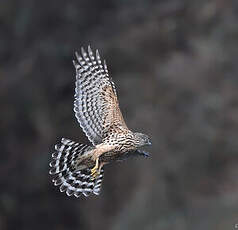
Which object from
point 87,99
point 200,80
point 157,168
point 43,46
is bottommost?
point 87,99

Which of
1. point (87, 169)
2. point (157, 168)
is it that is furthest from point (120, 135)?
point (157, 168)

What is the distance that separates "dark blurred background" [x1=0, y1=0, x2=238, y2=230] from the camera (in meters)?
20.1

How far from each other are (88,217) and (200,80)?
12.1 ft

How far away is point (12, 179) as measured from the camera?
72.1ft

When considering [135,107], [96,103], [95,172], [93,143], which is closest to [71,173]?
[95,172]

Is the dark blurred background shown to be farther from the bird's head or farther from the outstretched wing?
the bird's head

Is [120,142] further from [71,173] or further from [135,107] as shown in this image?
[135,107]

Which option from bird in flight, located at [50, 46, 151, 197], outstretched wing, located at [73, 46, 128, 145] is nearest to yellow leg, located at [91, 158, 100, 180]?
bird in flight, located at [50, 46, 151, 197]

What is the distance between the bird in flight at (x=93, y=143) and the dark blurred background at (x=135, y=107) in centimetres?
732

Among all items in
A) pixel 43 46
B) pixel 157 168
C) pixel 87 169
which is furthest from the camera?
pixel 43 46

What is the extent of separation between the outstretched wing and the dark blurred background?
7.22 metres

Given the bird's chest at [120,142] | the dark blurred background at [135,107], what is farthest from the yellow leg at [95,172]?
the dark blurred background at [135,107]

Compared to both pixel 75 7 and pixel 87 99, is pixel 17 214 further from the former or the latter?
pixel 87 99

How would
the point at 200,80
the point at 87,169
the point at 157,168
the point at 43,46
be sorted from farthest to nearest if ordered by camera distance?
the point at 43,46
the point at 200,80
the point at 157,168
the point at 87,169
